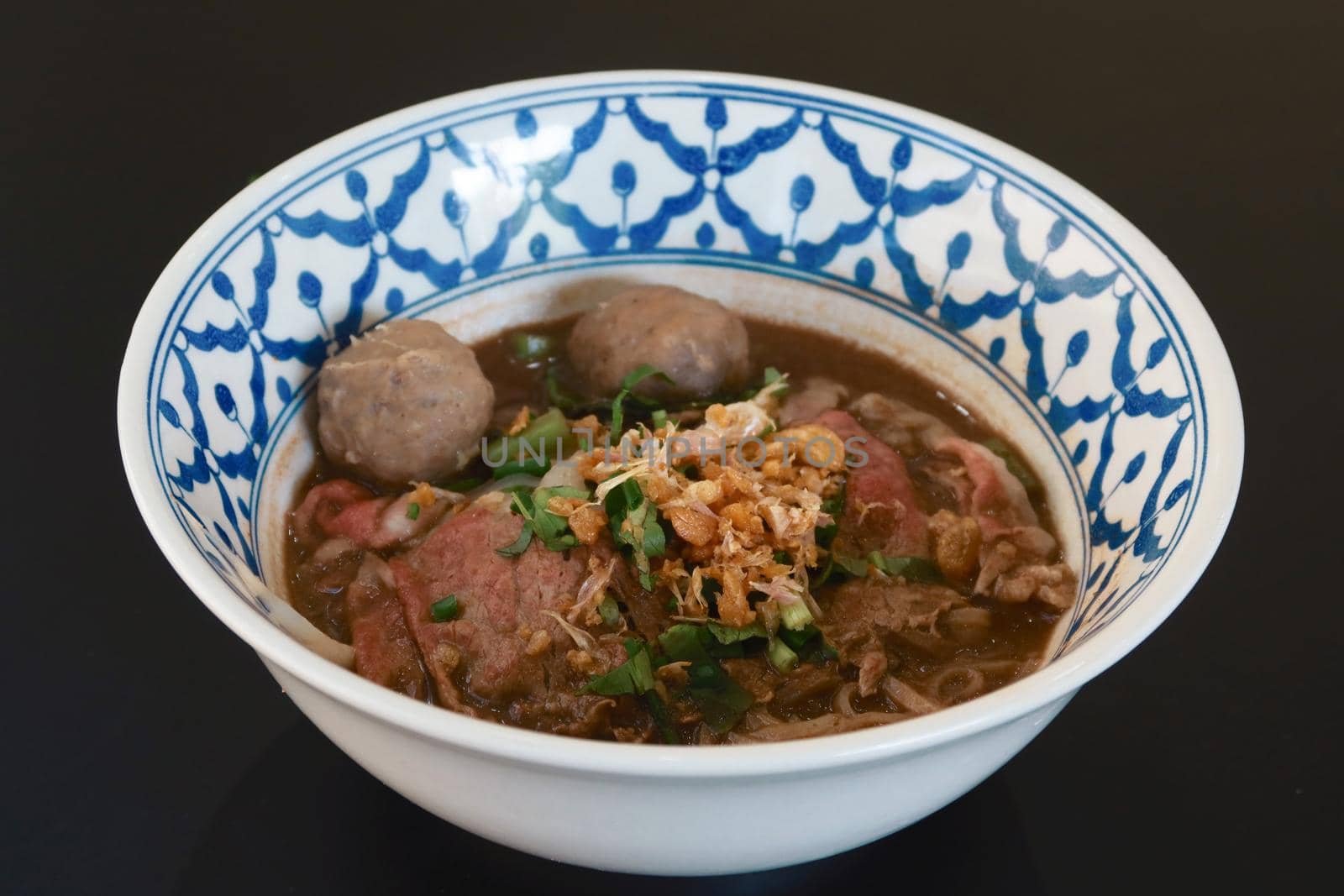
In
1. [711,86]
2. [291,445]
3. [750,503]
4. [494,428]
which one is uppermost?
[711,86]

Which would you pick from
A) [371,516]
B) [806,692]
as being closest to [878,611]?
[806,692]

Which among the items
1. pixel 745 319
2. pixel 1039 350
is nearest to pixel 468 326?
pixel 745 319

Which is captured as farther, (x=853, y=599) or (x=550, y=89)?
(x=550, y=89)

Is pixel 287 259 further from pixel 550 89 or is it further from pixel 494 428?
pixel 550 89

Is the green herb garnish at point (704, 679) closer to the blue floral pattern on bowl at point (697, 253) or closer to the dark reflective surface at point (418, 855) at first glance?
the dark reflective surface at point (418, 855)

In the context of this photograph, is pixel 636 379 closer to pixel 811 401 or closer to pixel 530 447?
pixel 530 447

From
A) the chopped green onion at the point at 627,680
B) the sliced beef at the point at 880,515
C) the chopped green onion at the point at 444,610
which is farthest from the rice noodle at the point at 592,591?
the sliced beef at the point at 880,515
